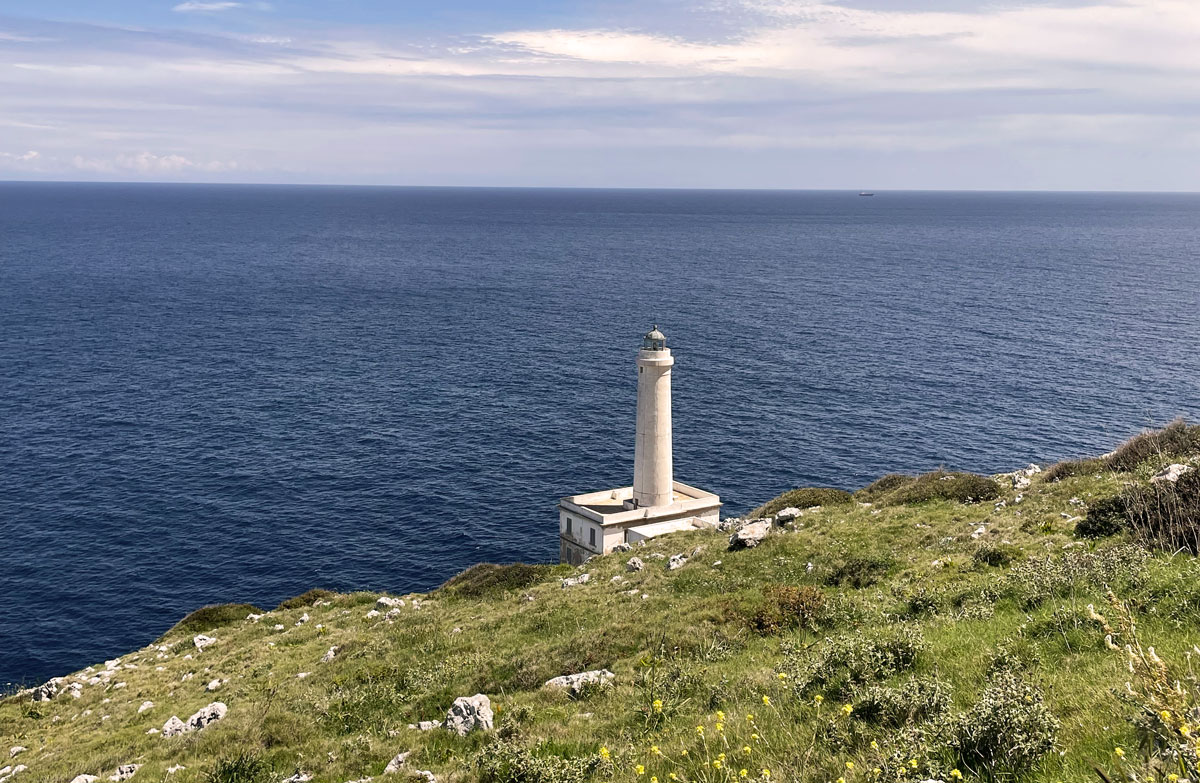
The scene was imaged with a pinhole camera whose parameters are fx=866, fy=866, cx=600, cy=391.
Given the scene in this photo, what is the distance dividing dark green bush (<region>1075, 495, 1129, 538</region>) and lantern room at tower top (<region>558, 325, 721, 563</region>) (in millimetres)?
22680

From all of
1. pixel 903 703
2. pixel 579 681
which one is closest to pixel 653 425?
pixel 579 681

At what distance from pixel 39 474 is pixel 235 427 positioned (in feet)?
52.7

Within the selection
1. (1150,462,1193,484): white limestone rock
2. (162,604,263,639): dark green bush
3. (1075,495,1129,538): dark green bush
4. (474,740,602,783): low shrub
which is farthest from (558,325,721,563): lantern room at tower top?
(474,740,602,783): low shrub

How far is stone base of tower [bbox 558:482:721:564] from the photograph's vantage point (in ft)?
143

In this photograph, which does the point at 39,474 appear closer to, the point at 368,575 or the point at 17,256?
the point at 368,575

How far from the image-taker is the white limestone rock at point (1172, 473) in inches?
787

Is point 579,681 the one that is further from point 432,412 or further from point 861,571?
point 432,412

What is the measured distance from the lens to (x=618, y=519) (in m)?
43.7

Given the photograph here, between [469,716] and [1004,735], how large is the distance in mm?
9895

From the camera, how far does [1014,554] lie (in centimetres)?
2150

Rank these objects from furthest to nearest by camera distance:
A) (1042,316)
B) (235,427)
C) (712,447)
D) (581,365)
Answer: (1042,316)
(581,365)
(235,427)
(712,447)

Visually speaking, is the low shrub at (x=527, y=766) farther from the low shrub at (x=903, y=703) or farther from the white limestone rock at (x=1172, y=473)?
the white limestone rock at (x=1172, y=473)

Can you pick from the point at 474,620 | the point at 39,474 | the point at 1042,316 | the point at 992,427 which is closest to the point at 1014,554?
the point at 474,620

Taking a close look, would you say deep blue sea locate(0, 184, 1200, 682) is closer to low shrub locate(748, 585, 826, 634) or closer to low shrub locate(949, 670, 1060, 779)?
low shrub locate(748, 585, 826, 634)
